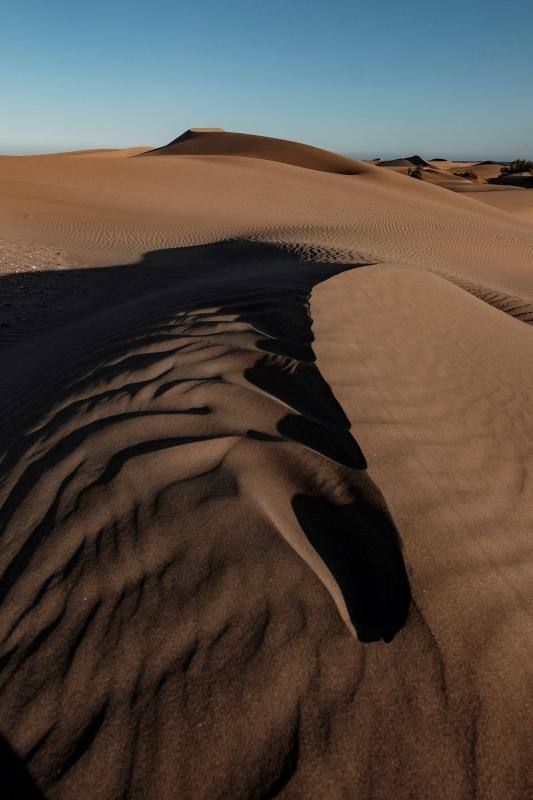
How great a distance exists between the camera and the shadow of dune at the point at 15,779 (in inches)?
56.3

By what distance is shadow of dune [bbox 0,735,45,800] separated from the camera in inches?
56.3

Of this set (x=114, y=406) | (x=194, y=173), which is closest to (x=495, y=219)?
(x=194, y=173)

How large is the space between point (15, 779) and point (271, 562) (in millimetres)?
942

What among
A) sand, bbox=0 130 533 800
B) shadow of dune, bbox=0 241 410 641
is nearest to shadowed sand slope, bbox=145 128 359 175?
shadow of dune, bbox=0 241 410 641

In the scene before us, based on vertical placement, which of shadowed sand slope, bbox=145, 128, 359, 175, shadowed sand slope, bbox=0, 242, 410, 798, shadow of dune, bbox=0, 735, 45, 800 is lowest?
shadow of dune, bbox=0, 735, 45, 800

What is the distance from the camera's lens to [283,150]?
110 feet

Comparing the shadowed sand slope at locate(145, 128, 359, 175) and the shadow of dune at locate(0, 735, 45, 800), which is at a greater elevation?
the shadowed sand slope at locate(145, 128, 359, 175)

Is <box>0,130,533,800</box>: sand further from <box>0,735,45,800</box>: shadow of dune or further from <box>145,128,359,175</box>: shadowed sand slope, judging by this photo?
<box>145,128,359,175</box>: shadowed sand slope

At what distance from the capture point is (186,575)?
6.13 ft

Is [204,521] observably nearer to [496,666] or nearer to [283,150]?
[496,666]

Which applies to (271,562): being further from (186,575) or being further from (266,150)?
(266,150)

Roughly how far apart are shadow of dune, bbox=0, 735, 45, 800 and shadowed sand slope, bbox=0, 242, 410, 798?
0.02 m

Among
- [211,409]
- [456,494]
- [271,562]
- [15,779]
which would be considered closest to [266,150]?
[211,409]

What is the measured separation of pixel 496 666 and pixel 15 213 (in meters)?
16.5
